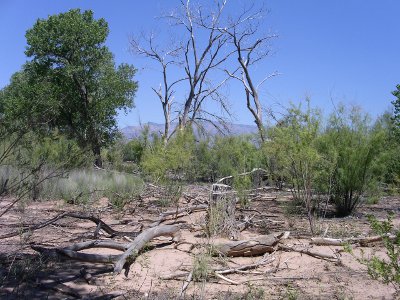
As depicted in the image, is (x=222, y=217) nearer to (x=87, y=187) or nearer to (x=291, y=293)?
(x=291, y=293)

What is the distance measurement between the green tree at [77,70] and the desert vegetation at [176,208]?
62 millimetres

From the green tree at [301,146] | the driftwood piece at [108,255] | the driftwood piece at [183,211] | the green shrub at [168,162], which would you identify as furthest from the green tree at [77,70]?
the driftwood piece at [108,255]

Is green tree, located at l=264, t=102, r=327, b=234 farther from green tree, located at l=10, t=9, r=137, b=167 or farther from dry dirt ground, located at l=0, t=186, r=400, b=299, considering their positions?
green tree, located at l=10, t=9, r=137, b=167

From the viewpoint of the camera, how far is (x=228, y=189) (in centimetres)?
975

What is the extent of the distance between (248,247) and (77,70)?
15913 millimetres

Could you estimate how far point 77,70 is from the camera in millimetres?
21391

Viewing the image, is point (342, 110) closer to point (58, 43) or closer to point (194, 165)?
point (194, 165)

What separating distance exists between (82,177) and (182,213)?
555cm

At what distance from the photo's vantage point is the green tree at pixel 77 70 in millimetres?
21672

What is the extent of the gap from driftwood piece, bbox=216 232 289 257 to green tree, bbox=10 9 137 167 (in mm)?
14853

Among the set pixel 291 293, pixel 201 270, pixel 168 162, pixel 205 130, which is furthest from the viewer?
pixel 205 130

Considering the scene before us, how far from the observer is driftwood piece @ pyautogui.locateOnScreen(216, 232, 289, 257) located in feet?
24.0

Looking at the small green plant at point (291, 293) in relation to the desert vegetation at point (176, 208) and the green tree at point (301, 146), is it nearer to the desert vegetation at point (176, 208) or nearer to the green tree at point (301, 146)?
the desert vegetation at point (176, 208)

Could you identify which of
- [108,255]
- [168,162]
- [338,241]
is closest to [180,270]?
[108,255]
